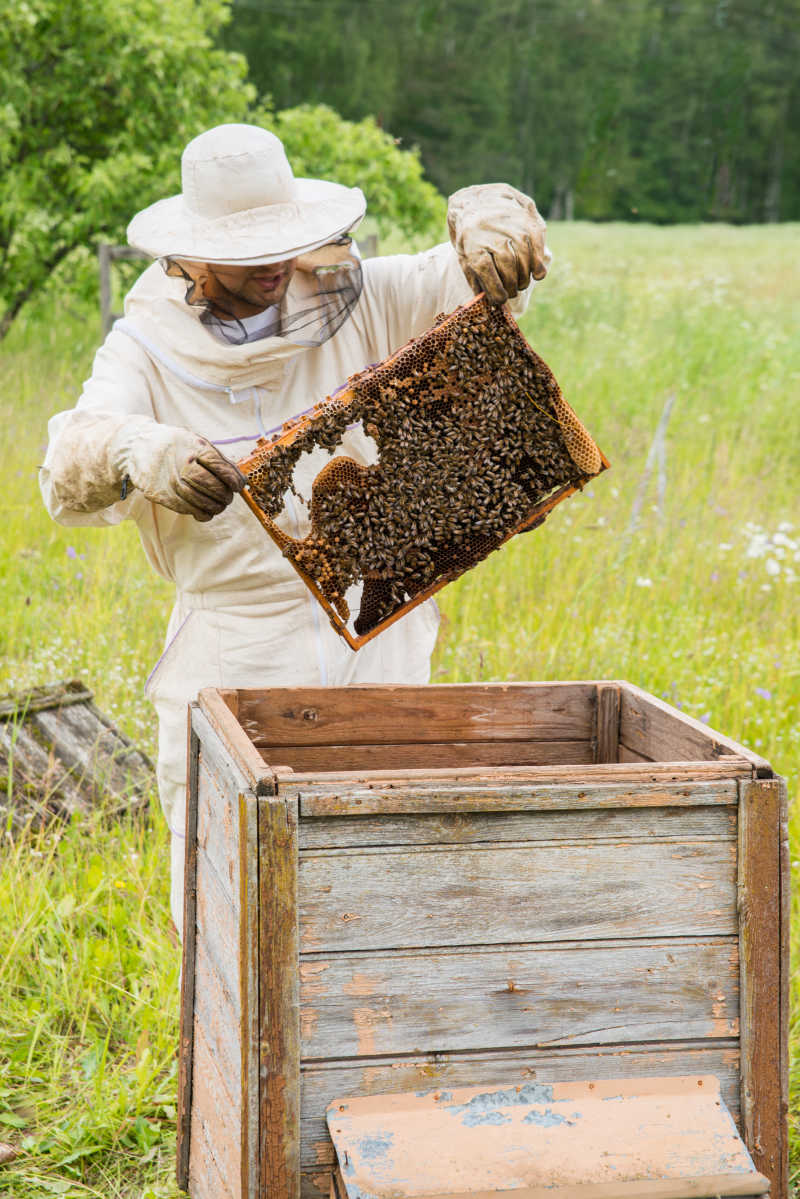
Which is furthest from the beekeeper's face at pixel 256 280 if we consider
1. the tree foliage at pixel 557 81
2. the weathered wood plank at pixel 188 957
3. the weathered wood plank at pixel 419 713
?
the tree foliage at pixel 557 81

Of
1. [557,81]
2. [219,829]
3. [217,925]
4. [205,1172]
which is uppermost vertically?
[219,829]

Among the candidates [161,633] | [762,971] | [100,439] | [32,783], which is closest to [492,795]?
[762,971]

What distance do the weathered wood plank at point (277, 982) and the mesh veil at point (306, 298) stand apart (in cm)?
128

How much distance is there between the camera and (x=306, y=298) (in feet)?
8.62

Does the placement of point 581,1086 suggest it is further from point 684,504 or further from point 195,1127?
point 684,504

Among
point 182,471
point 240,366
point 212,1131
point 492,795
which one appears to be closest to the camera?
point 492,795

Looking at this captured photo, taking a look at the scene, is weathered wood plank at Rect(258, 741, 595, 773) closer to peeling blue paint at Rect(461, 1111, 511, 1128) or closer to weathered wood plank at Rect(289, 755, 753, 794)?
weathered wood plank at Rect(289, 755, 753, 794)

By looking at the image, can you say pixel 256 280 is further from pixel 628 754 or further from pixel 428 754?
pixel 628 754

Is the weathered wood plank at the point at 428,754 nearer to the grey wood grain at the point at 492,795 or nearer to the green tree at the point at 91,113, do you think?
the grey wood grain at the point at 492,795

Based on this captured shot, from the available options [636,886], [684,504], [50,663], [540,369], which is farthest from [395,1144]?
[684,504]

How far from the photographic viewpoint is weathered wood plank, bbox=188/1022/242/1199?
1.71 metres

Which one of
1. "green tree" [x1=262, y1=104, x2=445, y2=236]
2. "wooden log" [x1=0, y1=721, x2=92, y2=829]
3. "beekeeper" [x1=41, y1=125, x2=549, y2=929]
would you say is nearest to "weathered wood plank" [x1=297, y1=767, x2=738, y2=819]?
"beekeeper" [x1=41, y1=125, x2=549, y2=929]

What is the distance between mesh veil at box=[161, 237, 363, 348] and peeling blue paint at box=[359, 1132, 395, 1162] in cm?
160

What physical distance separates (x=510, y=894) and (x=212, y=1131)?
715 mm
